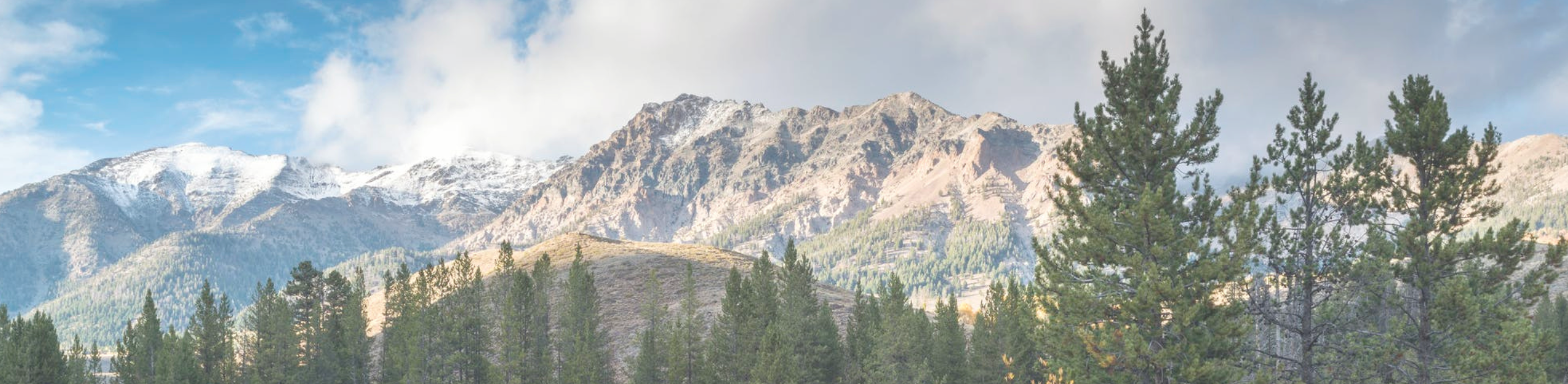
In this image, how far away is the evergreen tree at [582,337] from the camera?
56.2m

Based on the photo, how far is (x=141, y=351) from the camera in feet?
248

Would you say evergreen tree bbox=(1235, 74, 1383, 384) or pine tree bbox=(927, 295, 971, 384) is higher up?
evergreen tree bbox=(1235, 74, 1383, 384)

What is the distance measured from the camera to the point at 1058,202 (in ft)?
86.4

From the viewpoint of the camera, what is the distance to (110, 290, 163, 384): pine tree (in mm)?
72750

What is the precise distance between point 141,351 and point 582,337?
141 feet

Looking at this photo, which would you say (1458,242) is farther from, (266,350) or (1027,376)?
(266,350)

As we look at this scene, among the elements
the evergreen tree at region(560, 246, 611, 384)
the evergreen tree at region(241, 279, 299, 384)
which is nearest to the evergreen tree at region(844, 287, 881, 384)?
the evergreen tree at region(560, 246, 611, 384)

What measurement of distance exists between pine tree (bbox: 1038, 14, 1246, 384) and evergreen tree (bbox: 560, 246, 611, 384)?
37158 mm

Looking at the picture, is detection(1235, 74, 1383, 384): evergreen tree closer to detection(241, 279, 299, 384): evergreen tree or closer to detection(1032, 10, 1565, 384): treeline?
detection(1032, 10, 1565, 384): treeline

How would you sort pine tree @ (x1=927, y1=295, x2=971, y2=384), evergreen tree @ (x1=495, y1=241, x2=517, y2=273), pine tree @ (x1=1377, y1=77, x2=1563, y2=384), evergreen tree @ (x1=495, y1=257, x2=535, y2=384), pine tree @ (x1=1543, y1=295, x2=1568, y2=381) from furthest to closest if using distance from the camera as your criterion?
evergreen tree @ (x1=495, y1=241, x2=517, y2=273) → pine tree @ (x1=1543, y1=295, x2=1568, y2=381) → pine tree @ (x1=927, y1=295, x2=971, y2=384) → evergreen tree @ (x1=495, y1=257, x2=535, y2=384) → pine tree @ (x1=1377, y1=77, x2=1563, y2=384)

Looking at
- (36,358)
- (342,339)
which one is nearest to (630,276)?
(342,339)

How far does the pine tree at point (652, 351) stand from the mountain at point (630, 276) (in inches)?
96.8

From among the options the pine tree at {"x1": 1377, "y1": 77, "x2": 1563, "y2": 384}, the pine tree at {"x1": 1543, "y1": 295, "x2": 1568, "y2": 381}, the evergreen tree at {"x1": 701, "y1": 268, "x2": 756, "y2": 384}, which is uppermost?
the pine tree at {"x1": 1377, "y1": 77, "x2": 1563, "y2": 384}

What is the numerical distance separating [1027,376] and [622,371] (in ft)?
109
